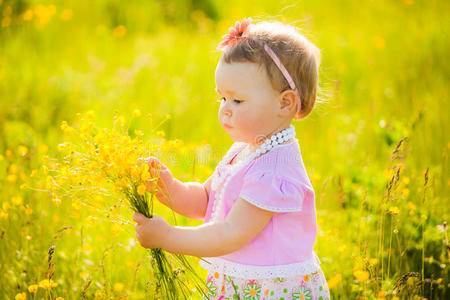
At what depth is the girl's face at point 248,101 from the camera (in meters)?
1.81

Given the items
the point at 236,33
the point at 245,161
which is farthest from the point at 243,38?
the point at 245,161

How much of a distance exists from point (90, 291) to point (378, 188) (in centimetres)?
176

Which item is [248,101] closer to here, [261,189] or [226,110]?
[226,110]

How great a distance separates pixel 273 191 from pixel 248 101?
0.34 m

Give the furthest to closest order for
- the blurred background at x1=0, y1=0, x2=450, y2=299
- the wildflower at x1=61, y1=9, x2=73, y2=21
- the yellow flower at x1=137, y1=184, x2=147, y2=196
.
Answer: the wildflower at x1=61, y1=9, x2=73, y2=21, the blurred background at x1=0, y1=0, x2=450, y2=299, the yellow flower at x1=137, y1=184, x2=147, y2=196

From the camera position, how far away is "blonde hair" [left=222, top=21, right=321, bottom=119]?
1.82 meters

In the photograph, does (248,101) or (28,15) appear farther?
(28,15)

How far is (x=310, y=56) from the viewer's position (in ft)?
6.22

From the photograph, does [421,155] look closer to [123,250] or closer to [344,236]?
[344,236]

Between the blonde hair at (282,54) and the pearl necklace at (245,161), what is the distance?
0.14 meters

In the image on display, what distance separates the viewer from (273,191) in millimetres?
1735

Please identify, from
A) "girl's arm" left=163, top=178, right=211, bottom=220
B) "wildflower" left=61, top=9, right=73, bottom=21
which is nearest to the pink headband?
"girl's arm" left=163, top=178, right=211, bottom=220

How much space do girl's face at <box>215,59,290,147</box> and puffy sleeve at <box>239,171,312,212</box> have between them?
0.18 meters

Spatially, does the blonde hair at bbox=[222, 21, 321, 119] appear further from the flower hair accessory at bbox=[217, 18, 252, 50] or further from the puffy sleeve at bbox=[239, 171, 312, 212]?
the puffy sleeve at bbox=[239, 171, 312, 212]
